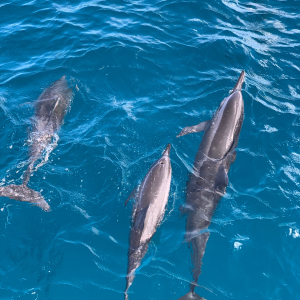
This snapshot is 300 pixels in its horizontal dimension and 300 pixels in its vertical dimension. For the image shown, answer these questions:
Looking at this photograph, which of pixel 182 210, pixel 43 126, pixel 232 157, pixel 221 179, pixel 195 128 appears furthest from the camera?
pixel 43 126

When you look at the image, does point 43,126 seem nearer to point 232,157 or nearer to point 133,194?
point 133,194

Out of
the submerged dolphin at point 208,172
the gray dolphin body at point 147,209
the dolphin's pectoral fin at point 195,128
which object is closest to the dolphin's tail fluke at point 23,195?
the gray dolphin body at point 147,209

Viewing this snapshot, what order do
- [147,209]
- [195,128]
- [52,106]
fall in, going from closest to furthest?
[147,209] → [195,128] → [52,106]

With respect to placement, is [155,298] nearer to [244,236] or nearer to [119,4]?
[244,236]

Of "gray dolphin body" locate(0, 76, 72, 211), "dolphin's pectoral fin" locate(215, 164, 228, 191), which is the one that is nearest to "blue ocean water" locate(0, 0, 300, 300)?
"gray dolphin body" locate(0, 76, 72, 211)

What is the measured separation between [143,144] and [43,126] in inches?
143

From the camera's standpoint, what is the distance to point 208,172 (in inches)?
381

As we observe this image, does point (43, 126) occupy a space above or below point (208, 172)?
above

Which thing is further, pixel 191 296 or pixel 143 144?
pixel 143 144

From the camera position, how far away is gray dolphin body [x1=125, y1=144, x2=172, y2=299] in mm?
8156

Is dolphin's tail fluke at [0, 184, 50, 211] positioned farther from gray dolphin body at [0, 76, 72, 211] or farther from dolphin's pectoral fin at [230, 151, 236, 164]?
dolphin's pectoral fin at [230, 151, 236, 164]

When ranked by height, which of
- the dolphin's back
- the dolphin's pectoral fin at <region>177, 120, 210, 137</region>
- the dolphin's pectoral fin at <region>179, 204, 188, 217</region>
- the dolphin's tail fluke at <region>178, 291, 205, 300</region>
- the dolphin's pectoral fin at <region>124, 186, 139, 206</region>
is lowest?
the dolphin's tail fluke at <region>178, 291, 205, 300</region>

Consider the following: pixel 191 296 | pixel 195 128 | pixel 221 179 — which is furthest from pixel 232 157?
pixel 191 296

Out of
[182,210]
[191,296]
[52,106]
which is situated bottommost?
[191,296]
